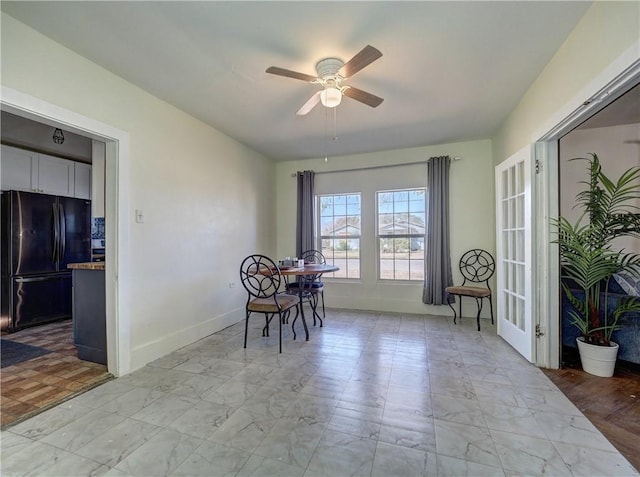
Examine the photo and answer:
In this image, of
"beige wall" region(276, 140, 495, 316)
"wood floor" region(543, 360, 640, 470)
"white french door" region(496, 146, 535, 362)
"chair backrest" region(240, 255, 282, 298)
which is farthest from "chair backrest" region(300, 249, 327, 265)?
"wood floor" region(543, 360, 640, 470)

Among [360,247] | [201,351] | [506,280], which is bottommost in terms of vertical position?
[201,351]

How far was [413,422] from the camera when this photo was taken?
1791 mm

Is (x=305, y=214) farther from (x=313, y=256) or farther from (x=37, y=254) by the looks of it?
(x=37, y=254)

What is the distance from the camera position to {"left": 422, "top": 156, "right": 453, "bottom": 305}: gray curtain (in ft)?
13.7

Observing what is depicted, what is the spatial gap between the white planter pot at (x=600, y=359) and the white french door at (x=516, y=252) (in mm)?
371

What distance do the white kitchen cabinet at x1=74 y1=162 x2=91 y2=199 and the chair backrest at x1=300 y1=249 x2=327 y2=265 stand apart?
3589 mm

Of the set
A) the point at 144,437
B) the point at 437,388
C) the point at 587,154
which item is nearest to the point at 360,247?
the point at 437,388

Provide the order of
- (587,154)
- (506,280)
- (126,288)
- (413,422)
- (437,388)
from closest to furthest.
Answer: (413,422), (437,388), (126,288), (506,280), (587,154)

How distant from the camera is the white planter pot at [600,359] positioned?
2.32 meters

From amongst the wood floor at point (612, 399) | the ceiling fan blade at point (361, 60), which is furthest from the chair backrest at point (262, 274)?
the wood floor at point (612, 399)

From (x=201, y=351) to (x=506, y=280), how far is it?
3.45m

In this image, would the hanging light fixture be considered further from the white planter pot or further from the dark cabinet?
the white planter pot

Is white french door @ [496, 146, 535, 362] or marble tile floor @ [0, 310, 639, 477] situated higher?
white french door @ [496, 146, 535, 362]

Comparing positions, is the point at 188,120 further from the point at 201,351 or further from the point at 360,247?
the point at 360,247
